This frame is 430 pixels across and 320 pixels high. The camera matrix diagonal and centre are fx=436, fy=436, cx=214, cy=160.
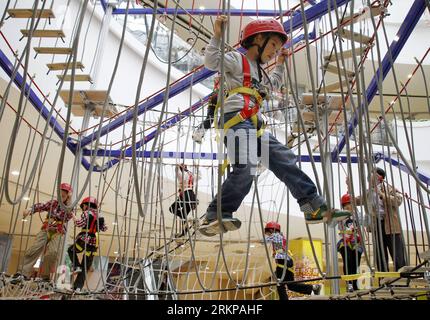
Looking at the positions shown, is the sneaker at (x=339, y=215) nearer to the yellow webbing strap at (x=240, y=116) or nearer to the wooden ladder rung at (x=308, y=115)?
the yellow webbing strap at (x=240, y=116)

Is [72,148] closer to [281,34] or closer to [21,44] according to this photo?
[21,44]

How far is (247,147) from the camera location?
165 centimetres

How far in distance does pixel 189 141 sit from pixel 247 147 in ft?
14.5

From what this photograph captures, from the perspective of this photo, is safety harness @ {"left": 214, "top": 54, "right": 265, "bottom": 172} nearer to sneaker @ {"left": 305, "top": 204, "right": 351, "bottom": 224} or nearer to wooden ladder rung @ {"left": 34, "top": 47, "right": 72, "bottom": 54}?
sneaker @ {"left": 305, "top": 204, "right": 351, "bottom": 224}

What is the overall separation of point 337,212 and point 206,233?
52 centimetres

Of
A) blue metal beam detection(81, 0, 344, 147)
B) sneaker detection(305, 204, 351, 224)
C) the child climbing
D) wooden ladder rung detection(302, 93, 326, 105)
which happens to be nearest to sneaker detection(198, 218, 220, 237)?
sneaker detection(305, 204, 351, 224)

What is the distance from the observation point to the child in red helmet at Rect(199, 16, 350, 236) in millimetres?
1614

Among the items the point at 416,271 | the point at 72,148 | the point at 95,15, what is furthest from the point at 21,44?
the point at 416,271

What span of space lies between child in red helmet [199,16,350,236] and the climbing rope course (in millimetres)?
13

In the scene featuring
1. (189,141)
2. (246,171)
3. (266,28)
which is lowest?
(246,171)

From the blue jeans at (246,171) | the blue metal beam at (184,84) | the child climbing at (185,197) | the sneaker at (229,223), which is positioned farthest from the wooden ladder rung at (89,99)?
the sneaker at (229,223)

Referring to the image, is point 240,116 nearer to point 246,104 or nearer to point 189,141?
point 246,104

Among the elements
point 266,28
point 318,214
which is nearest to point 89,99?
point 266,28

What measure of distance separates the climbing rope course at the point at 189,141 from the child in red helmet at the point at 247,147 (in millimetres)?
13
